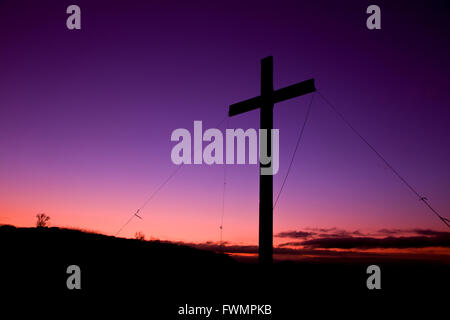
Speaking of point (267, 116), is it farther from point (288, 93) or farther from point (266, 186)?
point (266, 186)

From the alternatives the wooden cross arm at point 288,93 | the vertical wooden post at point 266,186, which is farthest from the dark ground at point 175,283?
the wooden cross arm at point 288,93

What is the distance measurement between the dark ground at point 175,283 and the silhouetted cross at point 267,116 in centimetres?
61

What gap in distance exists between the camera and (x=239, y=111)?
377 inches

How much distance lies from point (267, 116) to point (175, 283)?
169 inches

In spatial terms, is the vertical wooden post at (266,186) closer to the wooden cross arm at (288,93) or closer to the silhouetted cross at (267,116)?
the silhouetted cross at (267,116)

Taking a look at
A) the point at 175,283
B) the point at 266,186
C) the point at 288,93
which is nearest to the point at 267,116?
the point at 288,93

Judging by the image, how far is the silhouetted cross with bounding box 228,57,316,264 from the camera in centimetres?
780

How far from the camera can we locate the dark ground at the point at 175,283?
700 cm

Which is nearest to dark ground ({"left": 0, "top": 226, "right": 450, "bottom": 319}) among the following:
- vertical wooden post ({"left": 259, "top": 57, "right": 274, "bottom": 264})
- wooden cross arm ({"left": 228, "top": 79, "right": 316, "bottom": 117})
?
vertical wooden post ({"left": 259, "top": 57, "right": 274, "bottom": 264})

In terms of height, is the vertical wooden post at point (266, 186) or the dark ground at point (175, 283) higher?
the vertical wooden post at point (266, 186)

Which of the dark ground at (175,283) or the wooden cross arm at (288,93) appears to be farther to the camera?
the wooden cross arm at (288,93)
